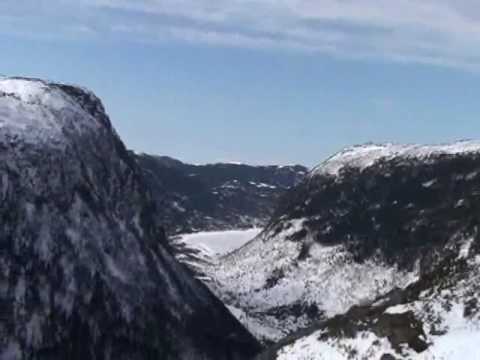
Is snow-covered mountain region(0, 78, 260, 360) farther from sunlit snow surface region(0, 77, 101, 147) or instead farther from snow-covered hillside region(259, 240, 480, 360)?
snow-covered hillside region(259, 240, 480, 360)

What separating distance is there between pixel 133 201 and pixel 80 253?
117ft

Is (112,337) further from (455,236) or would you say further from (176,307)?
(455,236)

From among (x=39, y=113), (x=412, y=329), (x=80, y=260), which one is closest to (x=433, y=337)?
(x=412, y=329)

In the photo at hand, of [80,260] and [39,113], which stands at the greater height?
[39,113]

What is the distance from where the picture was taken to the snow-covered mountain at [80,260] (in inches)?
5453

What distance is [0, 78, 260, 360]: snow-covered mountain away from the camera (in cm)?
13850

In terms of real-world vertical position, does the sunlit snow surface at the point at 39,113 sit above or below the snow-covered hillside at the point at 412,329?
above

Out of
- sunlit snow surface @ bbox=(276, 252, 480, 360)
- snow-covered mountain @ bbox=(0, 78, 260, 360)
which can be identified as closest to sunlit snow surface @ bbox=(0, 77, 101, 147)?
snow-covered mountain @ bbox=(0, 78, 260, 360)

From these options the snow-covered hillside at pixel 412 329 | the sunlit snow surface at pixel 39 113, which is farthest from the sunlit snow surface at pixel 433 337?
the sunlit snow surface at pixel 39 113

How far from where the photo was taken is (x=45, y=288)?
463 feet

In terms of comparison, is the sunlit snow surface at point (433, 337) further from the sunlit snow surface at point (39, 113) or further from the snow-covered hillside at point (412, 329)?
the sunlit snow surface at point (39, 113)

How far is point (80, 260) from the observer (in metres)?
152

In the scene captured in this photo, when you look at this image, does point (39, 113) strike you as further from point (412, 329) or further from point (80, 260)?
point (412, 329)

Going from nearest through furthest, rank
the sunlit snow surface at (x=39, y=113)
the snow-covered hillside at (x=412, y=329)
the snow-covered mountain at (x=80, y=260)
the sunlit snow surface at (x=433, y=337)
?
the sunlit snow surface at (x=433, y=337), the snow-covered hillside at (x=412, y=329), the snow-covered mountain at (x=80, y=260), the sunlit snow surface at (x=39, y=113)
